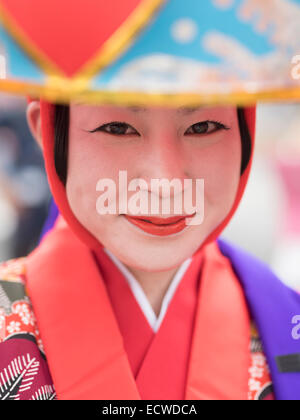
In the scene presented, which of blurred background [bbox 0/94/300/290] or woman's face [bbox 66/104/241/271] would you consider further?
blurred background [bbox 0/94/300/290]

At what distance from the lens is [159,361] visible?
0.84 m

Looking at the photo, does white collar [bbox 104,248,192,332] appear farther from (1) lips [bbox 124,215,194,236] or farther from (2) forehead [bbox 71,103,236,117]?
(2) forehead [bbox 71,103,236,117]

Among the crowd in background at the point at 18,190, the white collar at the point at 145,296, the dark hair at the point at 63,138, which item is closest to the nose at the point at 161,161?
the dark hair at the point at 63,138

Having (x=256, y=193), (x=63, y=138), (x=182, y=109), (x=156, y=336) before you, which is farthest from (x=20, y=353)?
(x=256, y=193)

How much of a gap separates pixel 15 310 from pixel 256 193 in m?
0.68

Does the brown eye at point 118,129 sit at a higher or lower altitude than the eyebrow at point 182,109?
lower

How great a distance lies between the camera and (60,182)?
810 mm

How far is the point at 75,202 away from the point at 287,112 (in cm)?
38

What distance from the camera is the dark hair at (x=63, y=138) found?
2.44 ft

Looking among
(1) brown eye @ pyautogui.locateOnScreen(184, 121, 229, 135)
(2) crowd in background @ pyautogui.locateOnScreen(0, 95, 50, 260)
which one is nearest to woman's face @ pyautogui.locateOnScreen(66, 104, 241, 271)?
(1) brown eye @ pyautogui.locateOnScreen(184, 121, 229, 135)

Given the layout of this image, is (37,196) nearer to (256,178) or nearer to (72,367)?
(256,178)

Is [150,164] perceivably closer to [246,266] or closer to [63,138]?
[63,138]

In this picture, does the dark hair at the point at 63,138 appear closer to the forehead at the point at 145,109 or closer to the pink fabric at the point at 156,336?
the forehead at the point at 145,109

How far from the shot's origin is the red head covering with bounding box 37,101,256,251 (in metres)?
0.77
